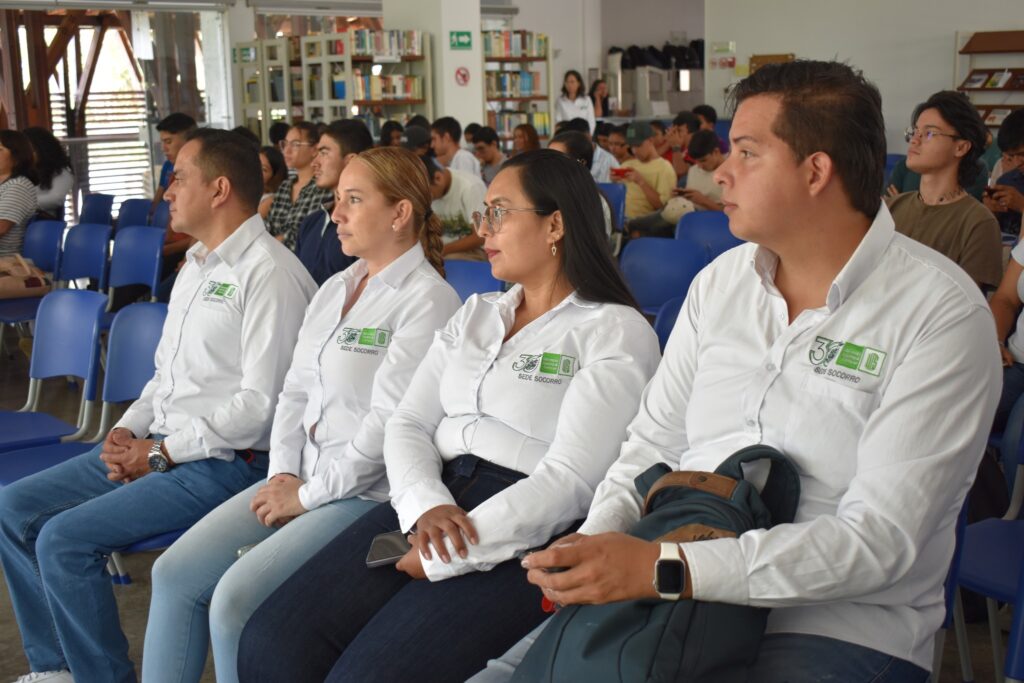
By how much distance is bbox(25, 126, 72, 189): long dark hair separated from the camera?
297 inches

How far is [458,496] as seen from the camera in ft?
7.16

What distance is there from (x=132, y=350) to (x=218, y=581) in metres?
1.29

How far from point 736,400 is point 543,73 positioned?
12627 mm

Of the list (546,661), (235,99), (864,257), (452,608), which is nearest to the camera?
(546,661)

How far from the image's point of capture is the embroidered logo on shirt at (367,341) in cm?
259

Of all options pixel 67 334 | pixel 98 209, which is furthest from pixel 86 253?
pixel 67 334

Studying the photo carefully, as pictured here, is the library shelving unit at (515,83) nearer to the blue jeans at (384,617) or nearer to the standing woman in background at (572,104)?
the standing woman in background at (572,104)

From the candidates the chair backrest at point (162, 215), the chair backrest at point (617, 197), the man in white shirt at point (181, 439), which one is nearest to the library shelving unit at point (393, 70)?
the chair backrest at point (162, 215)

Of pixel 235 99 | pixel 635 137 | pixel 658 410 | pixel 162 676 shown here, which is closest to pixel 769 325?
pixel 658 410

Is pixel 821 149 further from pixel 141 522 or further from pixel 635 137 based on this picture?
pixel 635 137

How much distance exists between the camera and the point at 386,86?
11.0 metres

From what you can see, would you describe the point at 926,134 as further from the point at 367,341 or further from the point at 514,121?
the point at 514,121

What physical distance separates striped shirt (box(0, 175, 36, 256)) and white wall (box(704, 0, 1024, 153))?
9048 millimetres

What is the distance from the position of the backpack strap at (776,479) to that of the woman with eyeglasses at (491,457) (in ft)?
1.52
